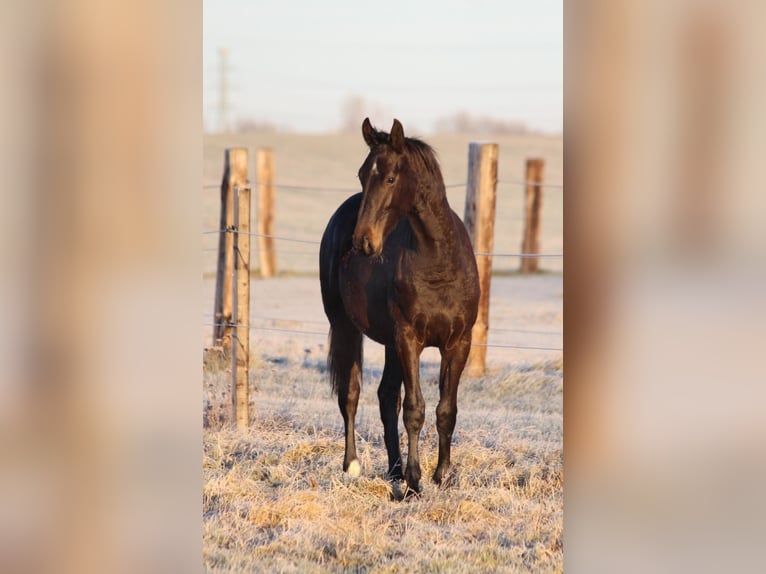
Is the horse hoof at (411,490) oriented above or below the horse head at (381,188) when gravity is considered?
below

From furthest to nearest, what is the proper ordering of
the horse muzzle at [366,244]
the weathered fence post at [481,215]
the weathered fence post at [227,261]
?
the weathered fence post at [481,215], the weathered fence post at [227,261], the horse muzzle at [366,244]

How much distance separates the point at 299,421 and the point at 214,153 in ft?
62.7

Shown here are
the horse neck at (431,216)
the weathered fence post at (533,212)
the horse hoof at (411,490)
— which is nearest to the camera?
the horse neck at (431,216)

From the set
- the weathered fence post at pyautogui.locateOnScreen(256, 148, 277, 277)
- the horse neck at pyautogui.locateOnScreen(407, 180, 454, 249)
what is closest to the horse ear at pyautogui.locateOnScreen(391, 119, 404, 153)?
the horse neck at pyautogui.locateOnScreen(407, 180, 454, 249)

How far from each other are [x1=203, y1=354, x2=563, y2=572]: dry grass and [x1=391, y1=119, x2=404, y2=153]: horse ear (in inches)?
58.7

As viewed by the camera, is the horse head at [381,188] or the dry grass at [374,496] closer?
the dry grass at [374,496]

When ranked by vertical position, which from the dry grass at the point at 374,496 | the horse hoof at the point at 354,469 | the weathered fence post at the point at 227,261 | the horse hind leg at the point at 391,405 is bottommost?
the horse hoof at the point at 354,469

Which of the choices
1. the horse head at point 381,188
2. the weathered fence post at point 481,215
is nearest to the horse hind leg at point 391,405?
the horse head at point 381,188

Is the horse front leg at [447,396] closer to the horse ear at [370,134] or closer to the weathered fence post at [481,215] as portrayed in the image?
the horse ear at [370,134]

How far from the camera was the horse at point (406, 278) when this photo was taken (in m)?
3.74

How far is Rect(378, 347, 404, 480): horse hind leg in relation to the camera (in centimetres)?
447
